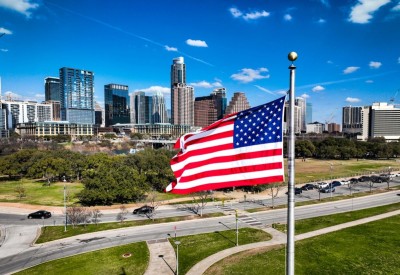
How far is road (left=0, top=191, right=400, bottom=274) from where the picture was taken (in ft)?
103

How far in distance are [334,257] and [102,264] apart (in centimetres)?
2461

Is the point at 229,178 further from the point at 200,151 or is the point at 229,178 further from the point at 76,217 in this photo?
the point at 76,217

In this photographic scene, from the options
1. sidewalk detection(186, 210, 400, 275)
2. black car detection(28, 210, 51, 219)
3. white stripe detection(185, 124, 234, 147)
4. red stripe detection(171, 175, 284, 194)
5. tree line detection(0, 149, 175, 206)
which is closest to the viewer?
red stripe detection(171, 175, 284, 194)

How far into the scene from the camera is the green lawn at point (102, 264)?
27844 millimetres

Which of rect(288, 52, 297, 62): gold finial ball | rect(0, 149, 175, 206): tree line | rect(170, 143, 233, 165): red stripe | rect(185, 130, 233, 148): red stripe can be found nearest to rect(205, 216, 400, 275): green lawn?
rect(170, 143, 233, 165): red stripe

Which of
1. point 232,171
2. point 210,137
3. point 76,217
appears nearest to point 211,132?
point 210,137

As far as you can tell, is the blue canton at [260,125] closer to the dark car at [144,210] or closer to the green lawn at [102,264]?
the green lawn at [102,264]

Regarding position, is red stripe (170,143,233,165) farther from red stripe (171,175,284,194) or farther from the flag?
red stripe (171,175,284,194)

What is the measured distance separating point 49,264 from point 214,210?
88.8 feet

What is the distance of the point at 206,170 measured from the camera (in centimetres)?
1273

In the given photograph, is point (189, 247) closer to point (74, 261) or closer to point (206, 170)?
point (74, 261)

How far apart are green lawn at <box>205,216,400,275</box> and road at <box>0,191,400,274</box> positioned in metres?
9.14

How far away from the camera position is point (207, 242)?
34469 mm

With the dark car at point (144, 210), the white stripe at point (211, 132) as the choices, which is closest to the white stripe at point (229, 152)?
the white stripe at point (211, 132)
